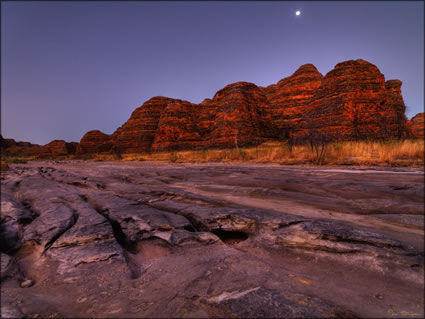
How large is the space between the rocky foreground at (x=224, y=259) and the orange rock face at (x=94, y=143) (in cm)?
6990

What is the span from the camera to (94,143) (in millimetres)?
65188

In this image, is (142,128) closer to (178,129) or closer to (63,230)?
(178,129)

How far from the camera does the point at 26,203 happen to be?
294 cm

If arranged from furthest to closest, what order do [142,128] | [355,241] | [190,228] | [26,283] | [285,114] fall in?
[142,128] < [285,114] < [190,228] < [355,241] < [26,283]

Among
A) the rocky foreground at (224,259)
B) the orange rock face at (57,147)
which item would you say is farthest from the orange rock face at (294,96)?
the orange rock face at (57,147)

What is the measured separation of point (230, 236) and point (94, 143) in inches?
2955

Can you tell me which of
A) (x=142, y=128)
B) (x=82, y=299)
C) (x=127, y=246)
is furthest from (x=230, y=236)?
(x=142, y=128)

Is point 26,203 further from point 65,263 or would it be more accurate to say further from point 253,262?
point 253,262

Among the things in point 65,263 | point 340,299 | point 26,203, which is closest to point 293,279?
point 340,299

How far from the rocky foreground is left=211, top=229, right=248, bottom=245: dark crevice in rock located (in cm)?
1

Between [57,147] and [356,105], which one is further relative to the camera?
[57,147]

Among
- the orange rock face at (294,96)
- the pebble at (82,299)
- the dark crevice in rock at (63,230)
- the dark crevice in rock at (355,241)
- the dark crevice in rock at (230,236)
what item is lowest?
the dark crevice in rock at (230,236)

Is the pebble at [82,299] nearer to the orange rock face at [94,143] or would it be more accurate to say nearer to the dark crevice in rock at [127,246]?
the dark crevice in rock at [127,246]

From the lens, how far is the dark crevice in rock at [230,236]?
74.5 inches
